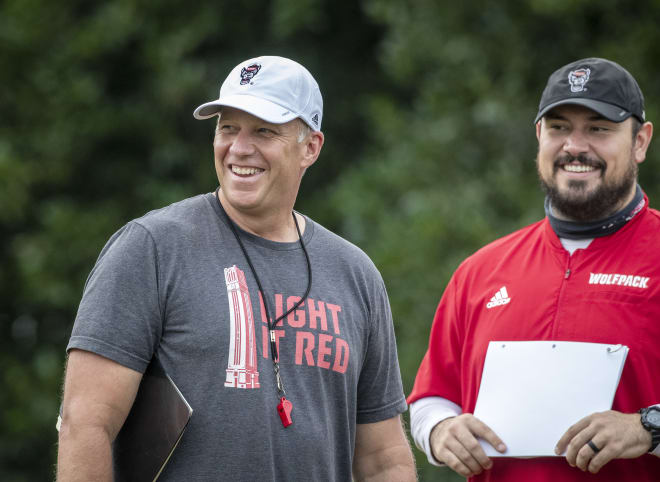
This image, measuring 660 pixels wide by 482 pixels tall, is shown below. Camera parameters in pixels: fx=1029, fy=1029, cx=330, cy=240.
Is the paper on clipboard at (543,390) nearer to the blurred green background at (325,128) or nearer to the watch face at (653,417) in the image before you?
the watch face at (653,417)

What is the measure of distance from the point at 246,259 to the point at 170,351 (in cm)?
37

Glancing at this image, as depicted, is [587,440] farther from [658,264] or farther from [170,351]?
[170,351]

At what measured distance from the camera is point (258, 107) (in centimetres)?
298

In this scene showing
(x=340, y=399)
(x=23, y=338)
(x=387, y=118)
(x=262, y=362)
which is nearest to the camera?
(x=262, y=362)

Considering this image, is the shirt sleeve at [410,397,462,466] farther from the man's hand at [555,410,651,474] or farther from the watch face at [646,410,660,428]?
the watch face at [646,410,660,428]

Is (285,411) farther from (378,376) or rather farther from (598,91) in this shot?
(598,91)

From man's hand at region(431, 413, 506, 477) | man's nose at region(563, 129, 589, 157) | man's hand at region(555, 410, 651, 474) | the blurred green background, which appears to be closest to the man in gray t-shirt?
man's hand at region(431, 413, 506, 477)

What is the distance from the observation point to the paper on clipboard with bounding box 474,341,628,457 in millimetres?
3098

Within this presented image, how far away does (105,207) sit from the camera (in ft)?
36.7

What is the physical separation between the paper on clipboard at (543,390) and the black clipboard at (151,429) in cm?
104

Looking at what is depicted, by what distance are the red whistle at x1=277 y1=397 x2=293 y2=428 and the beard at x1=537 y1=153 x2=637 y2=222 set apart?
1.22 meters

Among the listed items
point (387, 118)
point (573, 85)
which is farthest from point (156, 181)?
point (573, 85)

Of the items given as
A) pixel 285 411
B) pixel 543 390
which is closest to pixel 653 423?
pixel 543 390

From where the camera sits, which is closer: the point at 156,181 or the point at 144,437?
the point at 144,437
